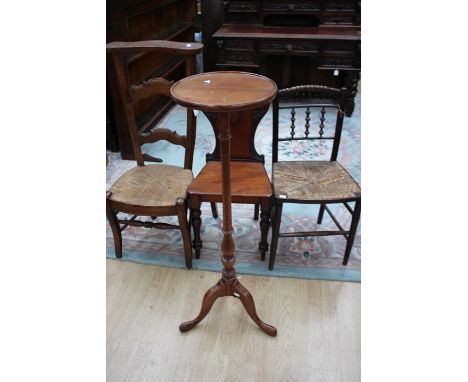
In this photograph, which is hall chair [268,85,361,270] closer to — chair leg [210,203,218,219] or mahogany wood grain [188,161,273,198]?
mahogany wood grain [188,161,273,198]

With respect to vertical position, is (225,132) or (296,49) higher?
(296,49)

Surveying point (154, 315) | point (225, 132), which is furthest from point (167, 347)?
point (225, 132)

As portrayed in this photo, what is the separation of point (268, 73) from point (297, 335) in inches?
131

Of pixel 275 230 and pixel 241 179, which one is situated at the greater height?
pixel 241 179

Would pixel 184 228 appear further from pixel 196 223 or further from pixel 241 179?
pixel 241 179

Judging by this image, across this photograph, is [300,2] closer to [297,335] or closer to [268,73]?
[268,73]

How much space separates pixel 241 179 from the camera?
1948mm

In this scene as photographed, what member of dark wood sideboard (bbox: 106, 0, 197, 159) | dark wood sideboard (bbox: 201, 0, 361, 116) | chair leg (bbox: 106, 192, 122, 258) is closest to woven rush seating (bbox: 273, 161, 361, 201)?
chair leg (bbox: 106, 192, 122, 258)

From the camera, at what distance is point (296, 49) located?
354 cm

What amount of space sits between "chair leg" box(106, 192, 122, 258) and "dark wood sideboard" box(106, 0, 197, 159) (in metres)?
1.24

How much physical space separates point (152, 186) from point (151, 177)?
10cm

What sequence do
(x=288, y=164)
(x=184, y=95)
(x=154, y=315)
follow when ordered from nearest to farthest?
1. (x=184, y=95)
2. (x=154, y=315)
3. (x=288, y=164)

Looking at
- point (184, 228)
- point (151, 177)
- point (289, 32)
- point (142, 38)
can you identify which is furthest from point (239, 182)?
point (289, 32)

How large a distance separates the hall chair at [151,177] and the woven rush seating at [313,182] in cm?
49
